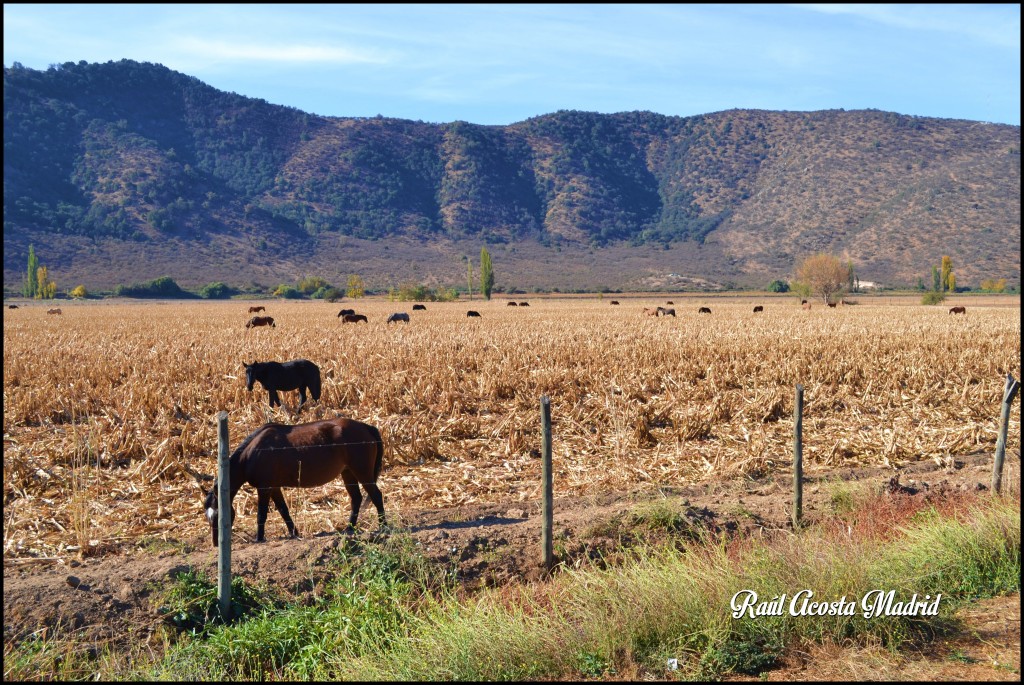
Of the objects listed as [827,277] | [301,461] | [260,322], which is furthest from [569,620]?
[827,277]

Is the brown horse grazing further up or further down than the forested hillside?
further down

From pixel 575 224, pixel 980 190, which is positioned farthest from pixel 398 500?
pixel 575 224

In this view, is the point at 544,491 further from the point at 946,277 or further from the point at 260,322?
the point at 946,277

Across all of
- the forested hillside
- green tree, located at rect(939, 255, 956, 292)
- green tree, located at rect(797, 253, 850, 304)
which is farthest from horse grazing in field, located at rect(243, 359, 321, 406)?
the forested hillside

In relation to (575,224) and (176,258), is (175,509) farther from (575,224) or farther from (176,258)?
(575,224)

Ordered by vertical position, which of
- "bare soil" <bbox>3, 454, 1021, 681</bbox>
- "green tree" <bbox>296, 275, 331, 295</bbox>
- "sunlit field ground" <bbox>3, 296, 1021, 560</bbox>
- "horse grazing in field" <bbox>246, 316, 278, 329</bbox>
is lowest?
"bare soil" <bbox>3, 454, 1021, 681</bbox>

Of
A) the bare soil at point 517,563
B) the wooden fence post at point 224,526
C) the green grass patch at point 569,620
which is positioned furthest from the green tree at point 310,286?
the green grass patch at point 569,620

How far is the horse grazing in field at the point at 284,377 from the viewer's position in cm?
1429

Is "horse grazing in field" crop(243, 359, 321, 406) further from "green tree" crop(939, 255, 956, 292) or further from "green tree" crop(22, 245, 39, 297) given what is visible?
"green tree" crop(939, 255, 956, 292)

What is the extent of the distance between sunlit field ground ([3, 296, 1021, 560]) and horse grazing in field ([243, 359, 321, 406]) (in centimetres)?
37

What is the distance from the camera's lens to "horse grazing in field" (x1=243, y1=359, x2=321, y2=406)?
46.9 ft

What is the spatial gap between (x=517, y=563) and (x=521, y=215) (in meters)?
184

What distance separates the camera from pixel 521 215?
188m

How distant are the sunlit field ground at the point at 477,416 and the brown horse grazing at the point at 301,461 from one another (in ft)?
2.21
